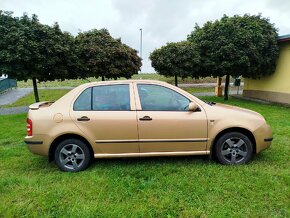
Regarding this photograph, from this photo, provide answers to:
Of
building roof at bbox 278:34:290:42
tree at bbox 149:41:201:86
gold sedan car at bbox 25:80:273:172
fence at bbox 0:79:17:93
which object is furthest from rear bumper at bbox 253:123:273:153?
fence at bbox 0:79:17:93

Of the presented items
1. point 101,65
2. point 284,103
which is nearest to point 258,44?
point 284,103

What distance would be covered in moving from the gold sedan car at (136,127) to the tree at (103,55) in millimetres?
9879

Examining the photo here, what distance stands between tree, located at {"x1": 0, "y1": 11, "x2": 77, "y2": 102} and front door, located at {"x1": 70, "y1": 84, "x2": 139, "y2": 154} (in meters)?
7.48

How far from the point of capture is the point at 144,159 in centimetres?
Result: 596

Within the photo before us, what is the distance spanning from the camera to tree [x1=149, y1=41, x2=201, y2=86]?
16594 millimetres

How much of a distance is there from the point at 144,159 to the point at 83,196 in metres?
1.86

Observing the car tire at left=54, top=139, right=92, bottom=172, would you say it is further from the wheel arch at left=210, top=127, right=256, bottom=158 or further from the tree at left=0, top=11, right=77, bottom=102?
the tree at left=0, top=11, right=77, bottom=102

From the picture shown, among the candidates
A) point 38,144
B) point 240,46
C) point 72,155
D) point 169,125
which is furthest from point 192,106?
point 240,46

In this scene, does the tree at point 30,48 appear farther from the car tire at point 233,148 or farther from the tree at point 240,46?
the car tire at point 233,148

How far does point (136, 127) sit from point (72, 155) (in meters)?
1.27

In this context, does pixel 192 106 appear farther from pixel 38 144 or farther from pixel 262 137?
pixel 38 144

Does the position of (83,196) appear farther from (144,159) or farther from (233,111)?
(233,111)

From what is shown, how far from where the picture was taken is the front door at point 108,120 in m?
5.23

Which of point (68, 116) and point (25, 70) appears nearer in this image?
point (68, 116)
